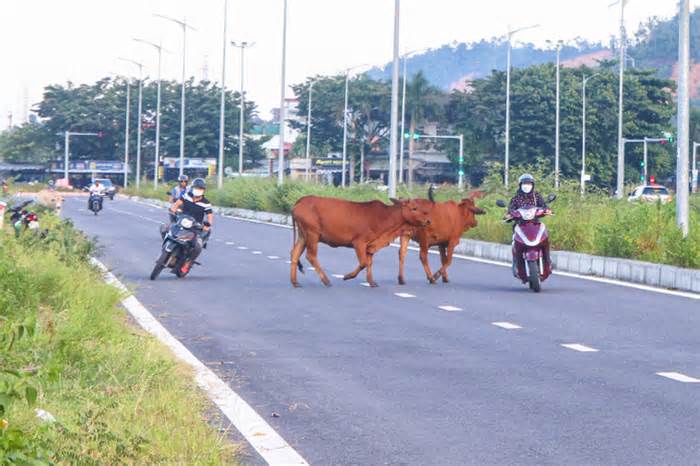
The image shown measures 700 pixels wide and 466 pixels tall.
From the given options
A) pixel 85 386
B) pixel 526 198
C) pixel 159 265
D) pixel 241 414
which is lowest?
pixel 241 414

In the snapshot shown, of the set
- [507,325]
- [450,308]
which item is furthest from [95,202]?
[507,325]

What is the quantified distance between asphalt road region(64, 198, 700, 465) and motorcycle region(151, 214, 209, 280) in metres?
0.26

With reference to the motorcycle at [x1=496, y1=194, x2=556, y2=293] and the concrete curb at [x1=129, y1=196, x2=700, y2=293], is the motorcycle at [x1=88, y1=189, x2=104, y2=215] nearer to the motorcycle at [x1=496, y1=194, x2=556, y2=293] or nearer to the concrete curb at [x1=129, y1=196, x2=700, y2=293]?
the concrete curb at [x1=129, y1=196, x2=700, y2=293]

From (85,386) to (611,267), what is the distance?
1484cm

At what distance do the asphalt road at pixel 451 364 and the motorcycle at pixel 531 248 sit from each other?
27cm

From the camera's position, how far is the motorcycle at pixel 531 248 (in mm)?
19906

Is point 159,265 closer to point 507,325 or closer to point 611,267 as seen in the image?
point 611,267

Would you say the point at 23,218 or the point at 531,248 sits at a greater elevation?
the point at 23,218

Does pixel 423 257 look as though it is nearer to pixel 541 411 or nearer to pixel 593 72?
pixel 541 411

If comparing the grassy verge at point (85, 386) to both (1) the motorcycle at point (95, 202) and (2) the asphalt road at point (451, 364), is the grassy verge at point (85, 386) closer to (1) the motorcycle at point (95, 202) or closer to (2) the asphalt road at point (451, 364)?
(2) the asphalt road at point (451, 364)

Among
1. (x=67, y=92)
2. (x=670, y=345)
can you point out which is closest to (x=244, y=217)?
(x=670, y=345)

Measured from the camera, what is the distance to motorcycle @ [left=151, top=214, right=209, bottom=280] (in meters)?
21.7

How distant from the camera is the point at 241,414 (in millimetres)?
9359

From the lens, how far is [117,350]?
1069 cm
